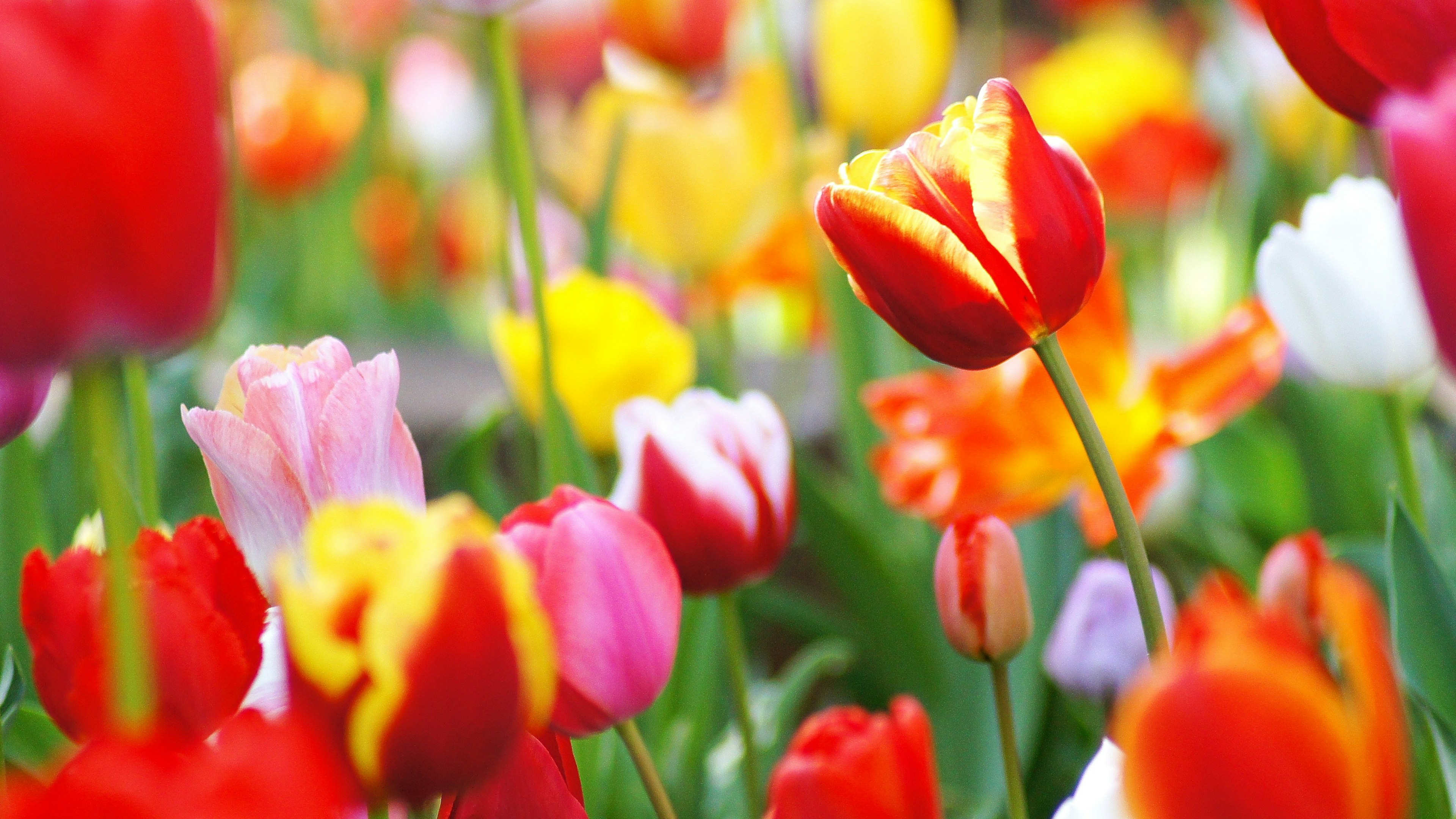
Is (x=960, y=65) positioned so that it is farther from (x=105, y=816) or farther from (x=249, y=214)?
(x=105, y=816)

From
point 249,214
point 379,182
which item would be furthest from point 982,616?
point 379,182

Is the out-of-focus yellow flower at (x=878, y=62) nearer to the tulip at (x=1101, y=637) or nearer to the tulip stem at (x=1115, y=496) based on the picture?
the tulip at (x=1101, y=637)

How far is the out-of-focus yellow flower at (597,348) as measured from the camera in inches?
22.1

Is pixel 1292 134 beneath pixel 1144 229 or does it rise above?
above

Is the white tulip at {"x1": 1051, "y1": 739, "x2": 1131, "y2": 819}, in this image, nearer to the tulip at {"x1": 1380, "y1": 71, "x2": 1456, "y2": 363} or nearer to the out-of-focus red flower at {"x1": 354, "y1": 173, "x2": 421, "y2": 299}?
the tulip at {"x1": 1380, "y1": 71, "x2": 1456, "y2": 363}

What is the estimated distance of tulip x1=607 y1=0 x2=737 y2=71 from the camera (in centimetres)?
76

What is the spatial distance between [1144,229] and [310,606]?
4.34 ft

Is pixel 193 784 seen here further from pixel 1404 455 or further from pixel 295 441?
pixel 1404 455

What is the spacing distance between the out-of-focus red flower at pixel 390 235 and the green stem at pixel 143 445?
118 cm

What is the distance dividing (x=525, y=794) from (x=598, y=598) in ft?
0.15

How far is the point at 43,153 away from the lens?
21 centimetres

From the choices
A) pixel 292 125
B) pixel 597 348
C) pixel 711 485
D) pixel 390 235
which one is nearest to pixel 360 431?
pixel 711 485

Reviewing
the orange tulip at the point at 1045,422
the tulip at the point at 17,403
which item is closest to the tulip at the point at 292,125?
the orange tulip at the point at 1045,422

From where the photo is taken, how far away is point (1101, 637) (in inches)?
18.5
